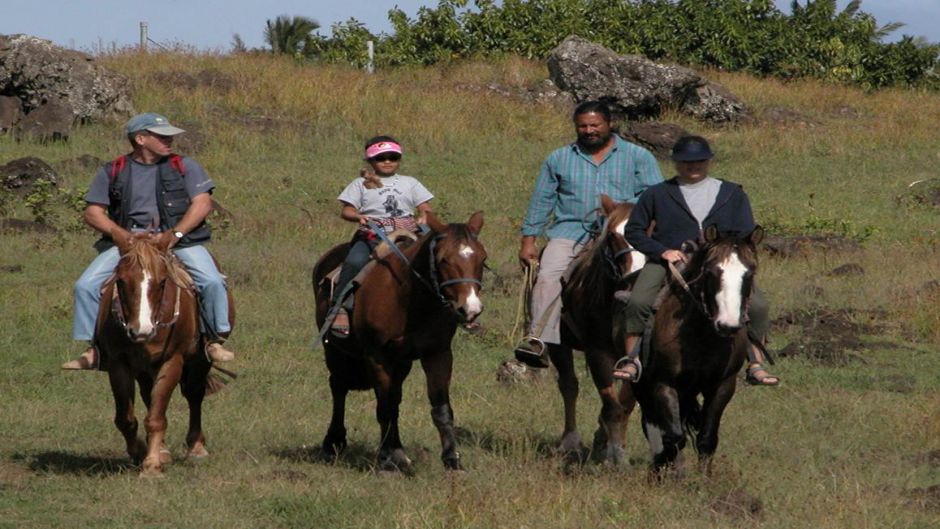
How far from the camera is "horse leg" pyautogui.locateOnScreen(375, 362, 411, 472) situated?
942 cm

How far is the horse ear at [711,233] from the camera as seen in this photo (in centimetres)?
802

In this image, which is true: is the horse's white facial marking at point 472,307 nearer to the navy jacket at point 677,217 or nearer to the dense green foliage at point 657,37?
the navy jacket at point 677,217

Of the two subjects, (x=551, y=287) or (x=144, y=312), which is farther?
(x=551, y=287)

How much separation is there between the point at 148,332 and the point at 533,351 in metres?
2.59

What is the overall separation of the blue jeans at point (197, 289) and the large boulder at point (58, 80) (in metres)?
15.8

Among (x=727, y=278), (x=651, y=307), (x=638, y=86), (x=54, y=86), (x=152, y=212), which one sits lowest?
(x=651, y=307)

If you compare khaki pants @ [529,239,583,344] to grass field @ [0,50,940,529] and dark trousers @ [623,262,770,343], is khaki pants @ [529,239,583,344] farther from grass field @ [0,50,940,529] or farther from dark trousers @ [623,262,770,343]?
dark trousers @ [623,262,770,343]

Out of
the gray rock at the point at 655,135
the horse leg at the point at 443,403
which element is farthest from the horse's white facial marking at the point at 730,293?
the gray rock at the point at 655,135

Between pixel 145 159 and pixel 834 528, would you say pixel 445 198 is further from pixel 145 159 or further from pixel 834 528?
pixel 834 528

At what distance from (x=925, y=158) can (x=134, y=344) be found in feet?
67.0

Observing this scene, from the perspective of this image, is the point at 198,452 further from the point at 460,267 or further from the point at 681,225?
the point at 681,225

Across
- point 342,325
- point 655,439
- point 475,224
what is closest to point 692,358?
point 655,439

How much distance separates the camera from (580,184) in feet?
32.5

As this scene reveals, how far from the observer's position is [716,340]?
27.2 ft
